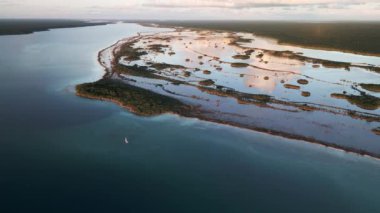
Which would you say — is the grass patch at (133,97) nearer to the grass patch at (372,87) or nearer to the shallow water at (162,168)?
the shallow water at (162,168)

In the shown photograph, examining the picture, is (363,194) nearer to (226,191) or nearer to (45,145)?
(226,191)

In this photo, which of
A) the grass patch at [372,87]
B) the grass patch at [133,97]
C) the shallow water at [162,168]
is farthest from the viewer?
the grass patch at [372,87]

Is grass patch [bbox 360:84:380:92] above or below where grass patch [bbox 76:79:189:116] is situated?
above

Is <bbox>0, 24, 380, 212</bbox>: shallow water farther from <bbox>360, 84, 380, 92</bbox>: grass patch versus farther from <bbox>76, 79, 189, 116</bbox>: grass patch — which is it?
<bbox>360, 84, 380, 92</bbox>: grass patch

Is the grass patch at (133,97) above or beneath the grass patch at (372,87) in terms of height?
beneath

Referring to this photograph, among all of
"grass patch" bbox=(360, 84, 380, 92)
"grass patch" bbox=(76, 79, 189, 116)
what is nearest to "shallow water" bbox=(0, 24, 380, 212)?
"grass patch" bbox=(76, 79, 189, 116)

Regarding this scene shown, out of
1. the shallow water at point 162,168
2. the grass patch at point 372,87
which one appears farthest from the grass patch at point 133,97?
the grass patch at point 372,87

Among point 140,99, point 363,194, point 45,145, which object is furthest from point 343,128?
point 45,145

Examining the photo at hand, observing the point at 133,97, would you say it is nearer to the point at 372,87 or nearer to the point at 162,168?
the point at 162,168
